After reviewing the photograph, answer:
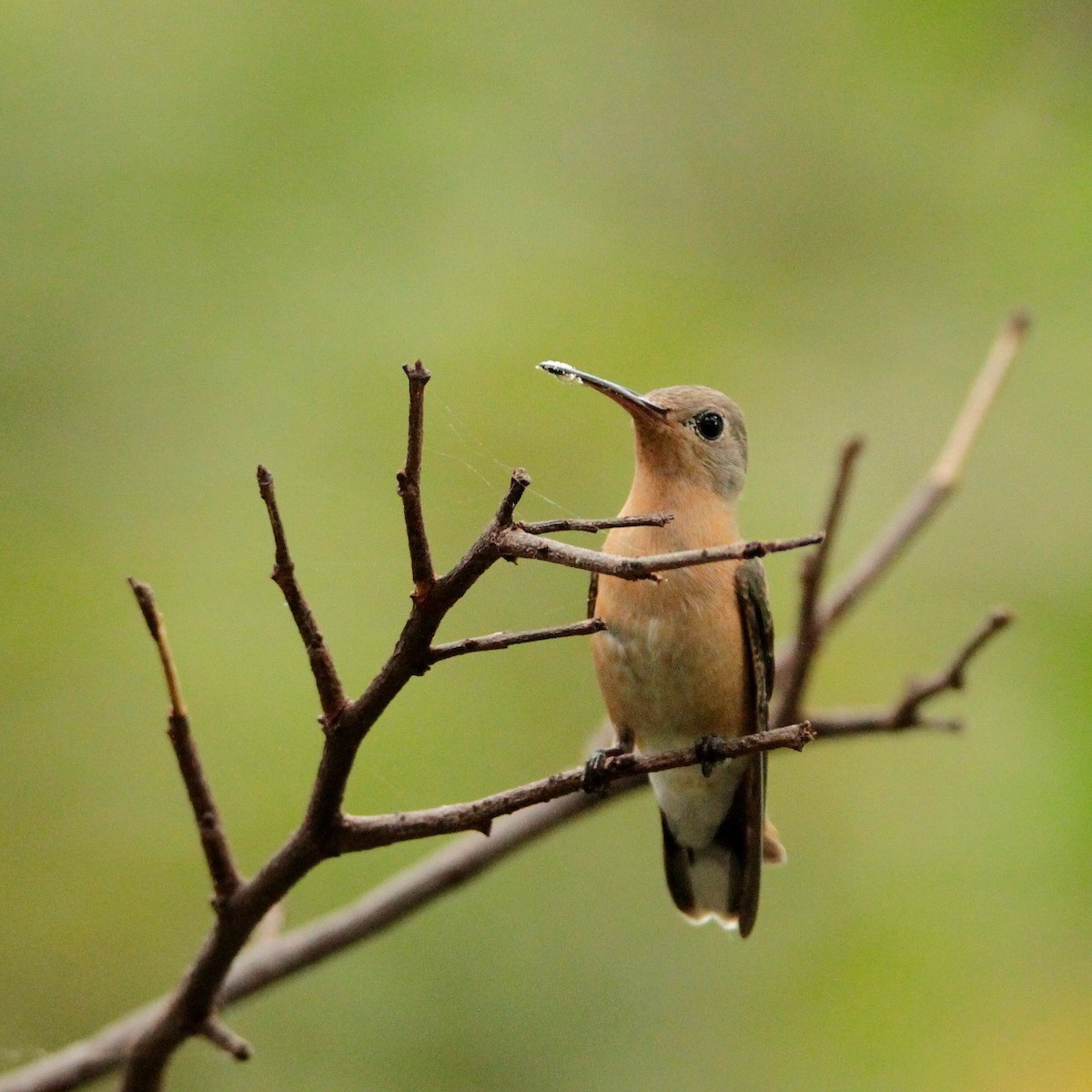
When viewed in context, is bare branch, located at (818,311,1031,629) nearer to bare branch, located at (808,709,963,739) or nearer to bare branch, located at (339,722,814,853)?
bare branch, located at (808,709,963,739)

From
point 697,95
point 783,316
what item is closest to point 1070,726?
point 783,316

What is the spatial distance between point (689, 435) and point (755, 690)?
1.78ft

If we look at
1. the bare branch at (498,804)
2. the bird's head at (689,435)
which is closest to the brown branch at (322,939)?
the bird's head at (689,435)

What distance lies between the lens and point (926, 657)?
5559 mm

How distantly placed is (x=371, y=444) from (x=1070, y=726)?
8.57 ft

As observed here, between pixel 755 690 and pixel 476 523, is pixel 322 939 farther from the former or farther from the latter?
pixel 476 523

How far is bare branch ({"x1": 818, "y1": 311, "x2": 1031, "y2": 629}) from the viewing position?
3.31 metres

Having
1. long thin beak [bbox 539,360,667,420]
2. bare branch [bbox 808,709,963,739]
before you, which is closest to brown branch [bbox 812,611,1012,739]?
bare branch [bbox 808,709,963,739]

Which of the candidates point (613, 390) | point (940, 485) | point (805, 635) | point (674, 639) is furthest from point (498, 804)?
point (940, 485)

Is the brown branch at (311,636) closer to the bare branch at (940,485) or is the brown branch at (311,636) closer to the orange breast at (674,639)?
the orange breast at (674,639)

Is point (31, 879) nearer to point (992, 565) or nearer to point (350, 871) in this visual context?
point (350, 871)

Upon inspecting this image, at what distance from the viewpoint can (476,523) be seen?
4.04 metres

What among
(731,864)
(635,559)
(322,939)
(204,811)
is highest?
(635,559)

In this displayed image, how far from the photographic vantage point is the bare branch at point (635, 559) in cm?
119
